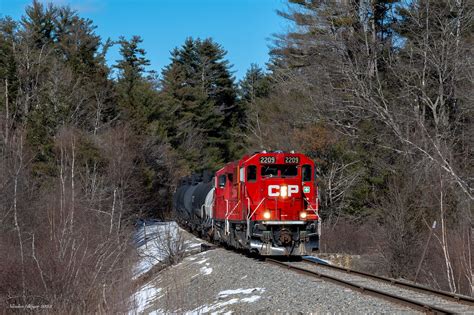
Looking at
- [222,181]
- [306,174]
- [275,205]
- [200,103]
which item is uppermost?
[200,103]

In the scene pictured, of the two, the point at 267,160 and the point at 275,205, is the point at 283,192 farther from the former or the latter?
the point at 267,160

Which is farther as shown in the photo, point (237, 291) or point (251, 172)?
point (251, 172)

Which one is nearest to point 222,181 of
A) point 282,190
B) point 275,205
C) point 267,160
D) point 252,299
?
point 267,160

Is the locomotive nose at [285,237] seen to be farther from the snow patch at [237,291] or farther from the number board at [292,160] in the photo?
the snow patch at [237,291]

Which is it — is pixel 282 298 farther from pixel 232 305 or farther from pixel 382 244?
pixel 382 244

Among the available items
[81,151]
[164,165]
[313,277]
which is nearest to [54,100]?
[81,151]

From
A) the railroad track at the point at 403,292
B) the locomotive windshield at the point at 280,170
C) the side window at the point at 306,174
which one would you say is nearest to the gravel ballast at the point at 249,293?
the railroad track at the point at 403,292

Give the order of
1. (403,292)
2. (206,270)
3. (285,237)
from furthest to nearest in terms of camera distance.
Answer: (206,270) < (285,237) < (403,292)

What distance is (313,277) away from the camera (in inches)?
625

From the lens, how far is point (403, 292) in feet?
45.4

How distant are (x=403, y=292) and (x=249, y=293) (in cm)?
321

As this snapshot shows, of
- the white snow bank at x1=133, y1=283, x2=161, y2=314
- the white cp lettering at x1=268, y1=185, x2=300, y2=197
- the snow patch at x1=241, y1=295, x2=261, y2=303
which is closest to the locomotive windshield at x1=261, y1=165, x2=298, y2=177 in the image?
the white cp lettering at x1=268, y1=185, x2=300, y2=197

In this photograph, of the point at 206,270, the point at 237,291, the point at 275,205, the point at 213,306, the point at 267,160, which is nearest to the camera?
the point at 213,306

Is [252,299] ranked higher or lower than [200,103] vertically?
lower
